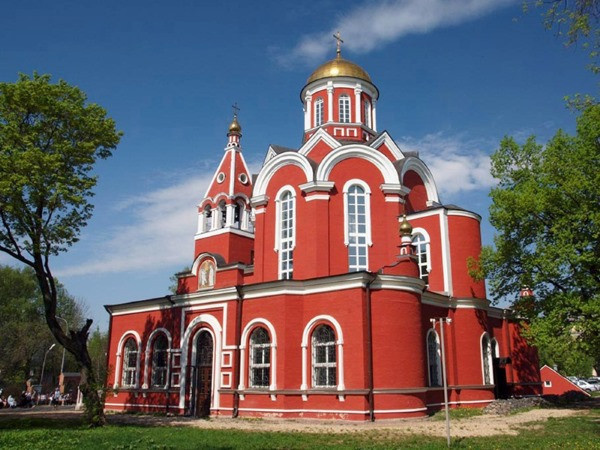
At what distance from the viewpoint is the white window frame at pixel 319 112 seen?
26719mm

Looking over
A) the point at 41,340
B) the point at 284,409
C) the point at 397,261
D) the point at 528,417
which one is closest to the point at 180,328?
the point at 284,409

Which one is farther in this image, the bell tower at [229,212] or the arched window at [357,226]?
the bell tower at [229,212]

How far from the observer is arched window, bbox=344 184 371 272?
21.1m

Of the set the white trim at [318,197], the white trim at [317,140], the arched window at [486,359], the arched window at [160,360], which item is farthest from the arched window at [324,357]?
the white trim at [317,140]

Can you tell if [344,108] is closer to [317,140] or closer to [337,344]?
[317,140]

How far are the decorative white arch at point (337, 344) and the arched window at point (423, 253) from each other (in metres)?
5.96

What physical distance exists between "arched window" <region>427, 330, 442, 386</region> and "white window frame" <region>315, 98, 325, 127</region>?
11914 millimetres

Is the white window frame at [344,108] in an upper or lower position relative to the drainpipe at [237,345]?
upper

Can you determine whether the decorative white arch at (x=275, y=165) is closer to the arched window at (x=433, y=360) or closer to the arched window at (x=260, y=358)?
the arched window at (x=260, y=358)

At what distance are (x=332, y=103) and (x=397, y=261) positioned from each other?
33.5 ft

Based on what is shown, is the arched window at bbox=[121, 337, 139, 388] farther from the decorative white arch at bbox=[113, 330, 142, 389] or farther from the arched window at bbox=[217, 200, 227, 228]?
the arched window at bbox=[217, 200, 227, 228]

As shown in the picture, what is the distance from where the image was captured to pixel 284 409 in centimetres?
1812

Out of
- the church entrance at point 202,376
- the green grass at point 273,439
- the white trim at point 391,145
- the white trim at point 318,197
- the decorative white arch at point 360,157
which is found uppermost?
the white trim at point 391,145

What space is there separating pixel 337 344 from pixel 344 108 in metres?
13.0
